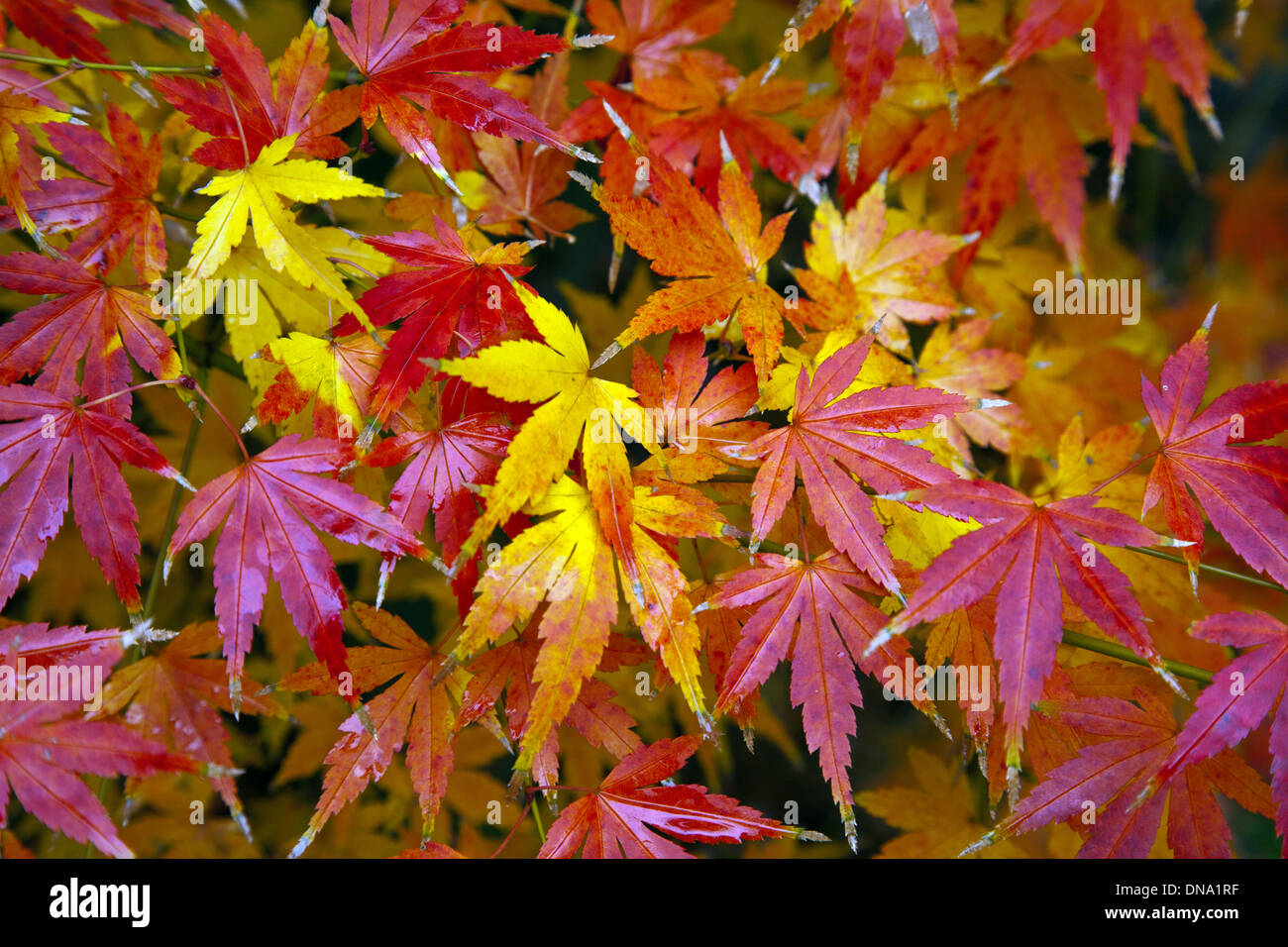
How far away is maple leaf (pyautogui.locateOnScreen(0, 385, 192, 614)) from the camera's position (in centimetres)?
89

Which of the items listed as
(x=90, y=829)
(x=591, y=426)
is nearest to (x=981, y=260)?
(x=591, y=426)

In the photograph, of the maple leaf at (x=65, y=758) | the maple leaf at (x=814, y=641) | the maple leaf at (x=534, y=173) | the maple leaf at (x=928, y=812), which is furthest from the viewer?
the maple leaf at (x=928, y=812)

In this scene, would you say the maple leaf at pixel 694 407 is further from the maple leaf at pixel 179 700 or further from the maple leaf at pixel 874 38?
the maple leaf at pixel 179 700

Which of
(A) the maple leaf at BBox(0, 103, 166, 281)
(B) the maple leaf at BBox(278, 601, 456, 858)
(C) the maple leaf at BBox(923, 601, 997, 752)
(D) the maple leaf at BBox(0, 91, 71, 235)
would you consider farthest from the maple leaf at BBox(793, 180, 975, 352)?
(D) the maple leaf at BBox(0, 91, 71, 235)

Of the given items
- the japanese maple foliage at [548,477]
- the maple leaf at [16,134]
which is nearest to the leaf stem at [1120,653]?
the japanese maple foliage at [548,477]

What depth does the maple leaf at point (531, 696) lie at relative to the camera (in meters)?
0.97

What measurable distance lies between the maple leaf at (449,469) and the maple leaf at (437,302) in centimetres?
5

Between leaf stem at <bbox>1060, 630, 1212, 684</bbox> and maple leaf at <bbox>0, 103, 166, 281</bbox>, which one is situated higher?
maple leaf at <bbox>0, 103, 166, 281</bbox>

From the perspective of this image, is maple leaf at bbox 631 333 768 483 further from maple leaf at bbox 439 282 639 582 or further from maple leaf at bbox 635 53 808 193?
maple leaf at bbox 635 53 808 193

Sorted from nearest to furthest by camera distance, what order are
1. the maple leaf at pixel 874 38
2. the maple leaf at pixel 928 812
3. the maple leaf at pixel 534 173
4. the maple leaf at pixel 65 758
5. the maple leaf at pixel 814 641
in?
the maple leaf at pixel 65 758
the maple leaf at pixel 814 641
the maple leaf at pixel 874 38
the maple leaf at pixel 534 173
the maple leaf at pixel 928 812

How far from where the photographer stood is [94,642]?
0.88 m

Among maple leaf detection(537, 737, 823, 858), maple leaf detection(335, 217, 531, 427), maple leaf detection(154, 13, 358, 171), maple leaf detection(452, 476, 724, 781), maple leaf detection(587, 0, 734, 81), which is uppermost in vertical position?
maple leaf detection(587, 0, 734, 81)

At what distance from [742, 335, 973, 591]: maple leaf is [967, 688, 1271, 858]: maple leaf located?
35 centimetres

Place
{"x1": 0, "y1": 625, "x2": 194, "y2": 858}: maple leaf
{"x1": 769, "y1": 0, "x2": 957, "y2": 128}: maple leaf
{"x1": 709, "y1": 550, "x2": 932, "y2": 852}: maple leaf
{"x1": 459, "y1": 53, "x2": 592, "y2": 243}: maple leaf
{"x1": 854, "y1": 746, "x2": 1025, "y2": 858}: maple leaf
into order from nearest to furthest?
{"x1": 0, "y1": 625, "x2": 194, "y2": 858}: maple leaf
{"x1": 709, "y1": 550, "x2": 932, "y2": 852}: maple leaf
{"x1": 769, "y1": 0, "x2": 957, "y2": 128}: maple leaf
{"x1": 459, "y1": 53, "x2": 592, "y2": 243}: maple leaf
{"x1": 854, "y1": 746, "x2": 1025, "y2": 858}: maple leaf
